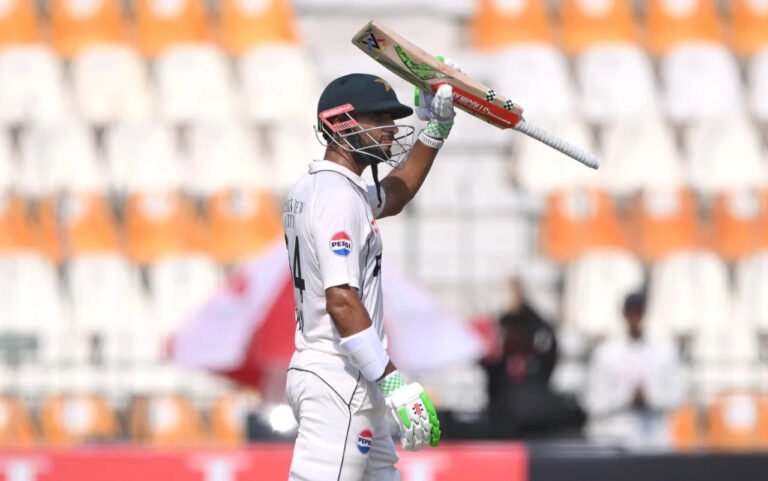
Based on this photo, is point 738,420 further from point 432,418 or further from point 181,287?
point 432,418

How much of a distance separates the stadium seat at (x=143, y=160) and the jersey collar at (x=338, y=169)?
22.0 feet

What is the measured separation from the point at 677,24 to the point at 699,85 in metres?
0.91

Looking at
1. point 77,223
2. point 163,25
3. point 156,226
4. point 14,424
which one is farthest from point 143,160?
point 14,424

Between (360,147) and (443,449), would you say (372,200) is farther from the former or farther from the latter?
(443,449)

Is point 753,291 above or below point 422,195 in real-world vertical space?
below

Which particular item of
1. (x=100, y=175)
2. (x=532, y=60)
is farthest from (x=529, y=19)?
(x=100, y=175)

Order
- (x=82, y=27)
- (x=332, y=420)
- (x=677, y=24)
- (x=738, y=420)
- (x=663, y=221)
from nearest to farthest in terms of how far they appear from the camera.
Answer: (x=332, y=420), (x=738, y=420), (x=663, y=221), (x=82, y=27), (x=677, y=24)

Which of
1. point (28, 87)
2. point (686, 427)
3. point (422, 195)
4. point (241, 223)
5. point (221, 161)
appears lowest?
point (686, 427)

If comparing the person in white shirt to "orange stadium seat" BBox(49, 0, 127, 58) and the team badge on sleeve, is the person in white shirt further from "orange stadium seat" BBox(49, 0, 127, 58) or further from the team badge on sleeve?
"orange stadium seat" BBox(49, 0, 127, 58)

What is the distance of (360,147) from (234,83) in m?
7.79

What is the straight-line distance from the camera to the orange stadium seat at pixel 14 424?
977cm

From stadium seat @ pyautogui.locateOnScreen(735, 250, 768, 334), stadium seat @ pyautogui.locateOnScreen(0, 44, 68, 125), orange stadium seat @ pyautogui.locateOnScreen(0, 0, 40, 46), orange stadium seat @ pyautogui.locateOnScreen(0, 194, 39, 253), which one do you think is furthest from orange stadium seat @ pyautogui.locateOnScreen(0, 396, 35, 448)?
stadium seat @ pyautogui.locateOnScreen(735, 250, 768, 334)

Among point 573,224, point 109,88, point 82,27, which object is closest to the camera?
point 573,224

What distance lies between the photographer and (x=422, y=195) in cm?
1075
